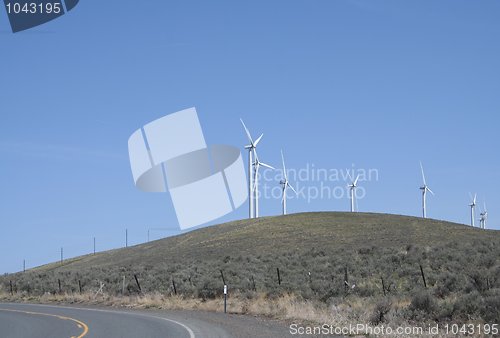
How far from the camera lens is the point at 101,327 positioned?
20.2 m

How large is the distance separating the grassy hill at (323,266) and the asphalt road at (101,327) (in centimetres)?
692

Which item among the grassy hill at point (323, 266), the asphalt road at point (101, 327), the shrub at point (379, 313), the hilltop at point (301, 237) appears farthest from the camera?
the hilltop at point (301, 237)

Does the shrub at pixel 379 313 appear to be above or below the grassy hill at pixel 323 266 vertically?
below

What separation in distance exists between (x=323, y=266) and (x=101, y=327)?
19.0 m

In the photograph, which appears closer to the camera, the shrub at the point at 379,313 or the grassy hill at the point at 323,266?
the shrub at the point at 379,313

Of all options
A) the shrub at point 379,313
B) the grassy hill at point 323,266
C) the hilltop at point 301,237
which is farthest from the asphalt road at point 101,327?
the hilltop at point 301,237

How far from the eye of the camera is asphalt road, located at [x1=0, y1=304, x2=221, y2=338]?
58.5 feet

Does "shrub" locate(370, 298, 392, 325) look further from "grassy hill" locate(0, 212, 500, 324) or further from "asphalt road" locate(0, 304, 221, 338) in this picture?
"asphalt road" locate(0, 304, 221, 338)

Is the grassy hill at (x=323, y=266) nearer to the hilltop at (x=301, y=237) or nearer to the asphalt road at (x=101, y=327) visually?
the hilltop at (x=301, y=237)

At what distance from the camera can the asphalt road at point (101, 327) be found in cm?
1785

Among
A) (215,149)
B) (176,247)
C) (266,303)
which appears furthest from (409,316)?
(176,247)

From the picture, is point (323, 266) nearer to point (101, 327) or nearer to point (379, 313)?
point (379, 313)

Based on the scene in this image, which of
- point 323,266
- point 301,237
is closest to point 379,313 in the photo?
point 323,266

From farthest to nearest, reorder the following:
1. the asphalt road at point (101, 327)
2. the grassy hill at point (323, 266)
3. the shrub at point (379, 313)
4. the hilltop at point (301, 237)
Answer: the hilltop at point (301, 237) < the grassy hill at point (323, 266) < the shrub at point (379, 313) < the asphalt road at point (101, 327)
